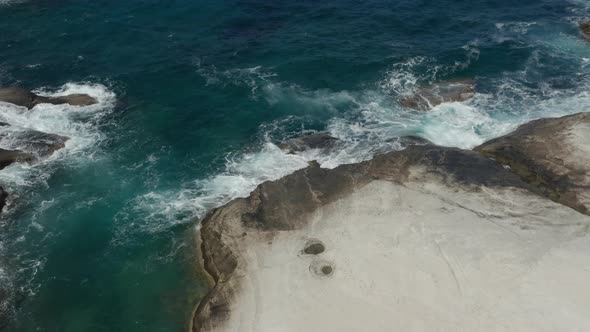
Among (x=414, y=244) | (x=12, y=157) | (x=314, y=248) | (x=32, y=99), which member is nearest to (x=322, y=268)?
(x=314, y=248)

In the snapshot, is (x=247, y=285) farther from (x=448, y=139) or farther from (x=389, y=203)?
(x=448, y=139)

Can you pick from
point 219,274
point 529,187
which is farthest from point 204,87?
point 529,187

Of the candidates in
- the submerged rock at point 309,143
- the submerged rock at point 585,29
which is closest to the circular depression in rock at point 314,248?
the submerged rock at point 309,143

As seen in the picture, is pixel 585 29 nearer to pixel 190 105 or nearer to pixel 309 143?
pixel 309 143

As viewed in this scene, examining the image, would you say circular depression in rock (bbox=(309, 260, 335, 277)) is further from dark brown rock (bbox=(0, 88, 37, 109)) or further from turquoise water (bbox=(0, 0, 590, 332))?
dark brown rock (bbox=(0, 88, 37, 109))

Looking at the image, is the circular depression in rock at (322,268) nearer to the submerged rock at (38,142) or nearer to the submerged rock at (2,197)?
the submerged rock at (2,197)
